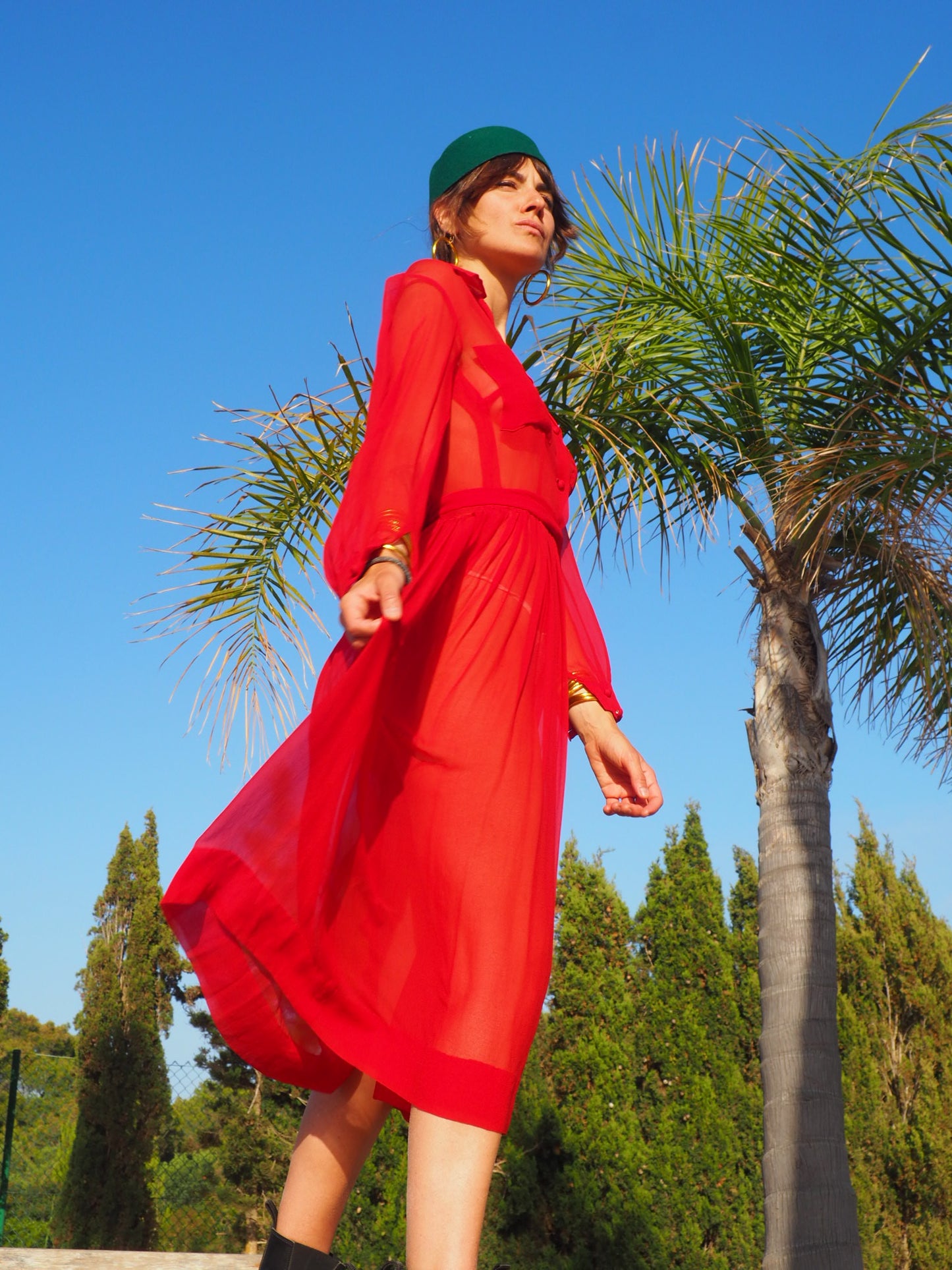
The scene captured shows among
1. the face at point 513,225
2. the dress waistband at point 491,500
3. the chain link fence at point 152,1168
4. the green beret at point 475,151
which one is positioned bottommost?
the chain link fence at point 152,1168

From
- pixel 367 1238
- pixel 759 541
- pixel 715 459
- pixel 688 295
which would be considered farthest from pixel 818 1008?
pixel 367 1238

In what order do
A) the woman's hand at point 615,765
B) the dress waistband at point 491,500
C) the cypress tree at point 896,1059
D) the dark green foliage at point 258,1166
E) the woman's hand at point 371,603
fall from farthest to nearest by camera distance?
the cypress tree at point 896,1059 < the dark green foliage at point 258,1166 < the woman's hand at point 615,765 < the dress waistband at point 491,500 < the woman's hand at point 371,603

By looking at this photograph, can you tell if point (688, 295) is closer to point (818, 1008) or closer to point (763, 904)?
point (763, 904)

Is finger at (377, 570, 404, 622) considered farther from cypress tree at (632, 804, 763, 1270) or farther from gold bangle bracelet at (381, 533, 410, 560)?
cypress tree at (632, 804, 763, 1270)

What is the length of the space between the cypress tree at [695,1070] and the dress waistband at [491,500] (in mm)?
6716

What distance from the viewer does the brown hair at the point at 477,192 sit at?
1831mm

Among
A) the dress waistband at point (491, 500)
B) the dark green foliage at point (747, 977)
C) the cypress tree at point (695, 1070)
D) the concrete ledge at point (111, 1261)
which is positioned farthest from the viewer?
the dark green foliage at point (747, 977)

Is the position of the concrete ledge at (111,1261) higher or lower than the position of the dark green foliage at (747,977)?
lower

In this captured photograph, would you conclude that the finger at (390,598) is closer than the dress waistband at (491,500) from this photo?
Yes

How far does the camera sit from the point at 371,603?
4.40ft

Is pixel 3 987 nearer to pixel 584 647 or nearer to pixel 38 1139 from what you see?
pixel 38 1139

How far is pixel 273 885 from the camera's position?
142 cm

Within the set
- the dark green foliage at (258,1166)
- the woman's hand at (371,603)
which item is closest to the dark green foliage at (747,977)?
the dark green foliage at (258,1166)

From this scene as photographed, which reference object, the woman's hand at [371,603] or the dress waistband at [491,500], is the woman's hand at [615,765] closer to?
the dress waistband at [491,500]
